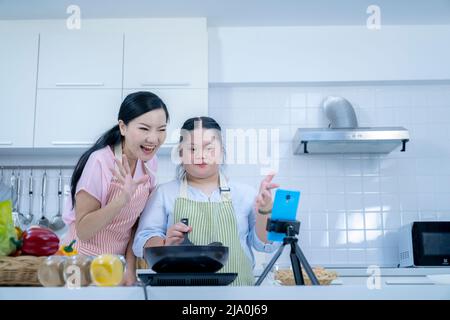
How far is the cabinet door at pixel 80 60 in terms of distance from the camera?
277cm

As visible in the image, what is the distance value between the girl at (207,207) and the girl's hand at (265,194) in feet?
0.90

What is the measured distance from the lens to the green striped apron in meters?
1.65

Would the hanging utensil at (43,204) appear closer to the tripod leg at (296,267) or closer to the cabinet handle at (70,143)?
the cabinet handle at (70,143)

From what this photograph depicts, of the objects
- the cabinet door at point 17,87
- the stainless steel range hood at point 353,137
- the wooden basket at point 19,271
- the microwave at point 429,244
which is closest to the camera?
the wooden basket at point 19,271

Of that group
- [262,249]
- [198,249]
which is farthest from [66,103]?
[198,249]

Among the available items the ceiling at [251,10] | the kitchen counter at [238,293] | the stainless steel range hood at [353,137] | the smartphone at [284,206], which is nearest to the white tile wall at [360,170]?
the stainless steel range hood at [353,137]

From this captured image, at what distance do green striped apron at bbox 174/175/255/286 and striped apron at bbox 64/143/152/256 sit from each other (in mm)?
113

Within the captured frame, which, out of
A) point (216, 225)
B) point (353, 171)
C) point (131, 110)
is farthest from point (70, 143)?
point (353, 171)

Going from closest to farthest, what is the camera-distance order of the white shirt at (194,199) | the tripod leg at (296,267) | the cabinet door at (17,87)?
the tripod leg at (296,267), the white shirt at (194,199), the cabinet door at (17,87)

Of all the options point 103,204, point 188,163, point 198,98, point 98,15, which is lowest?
point 103,204

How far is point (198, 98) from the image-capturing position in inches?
108

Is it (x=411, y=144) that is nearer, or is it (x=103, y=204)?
(x=103, y=204)

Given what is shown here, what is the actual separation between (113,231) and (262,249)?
44 centimetres

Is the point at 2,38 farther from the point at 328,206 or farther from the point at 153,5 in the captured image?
the point at 328,206
